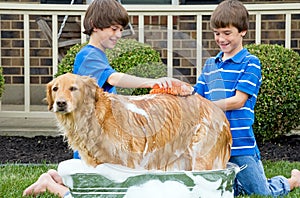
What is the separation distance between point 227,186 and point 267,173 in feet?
7.09

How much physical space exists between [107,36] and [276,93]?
3.03 meters

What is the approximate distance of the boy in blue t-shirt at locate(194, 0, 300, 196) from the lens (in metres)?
4.45

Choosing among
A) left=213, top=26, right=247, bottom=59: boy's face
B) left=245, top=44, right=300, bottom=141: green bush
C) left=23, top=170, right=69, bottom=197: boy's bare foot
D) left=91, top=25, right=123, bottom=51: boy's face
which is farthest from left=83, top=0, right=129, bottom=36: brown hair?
left=245, top=44, right=300, bottom=141: green bush

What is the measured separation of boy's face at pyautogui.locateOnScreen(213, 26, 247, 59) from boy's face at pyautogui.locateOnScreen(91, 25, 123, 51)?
0.78 meters

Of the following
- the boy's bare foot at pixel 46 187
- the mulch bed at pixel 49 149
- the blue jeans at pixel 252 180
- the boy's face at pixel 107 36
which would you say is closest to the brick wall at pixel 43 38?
the mulch bed at pixel 49 149

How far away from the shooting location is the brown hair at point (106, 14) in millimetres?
3912

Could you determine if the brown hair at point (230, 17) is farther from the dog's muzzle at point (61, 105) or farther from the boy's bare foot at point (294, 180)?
the dog's muzzle at point (61, 105)

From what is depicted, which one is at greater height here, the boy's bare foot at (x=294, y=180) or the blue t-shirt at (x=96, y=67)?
the blue t-shirt at (x=96, y=67)

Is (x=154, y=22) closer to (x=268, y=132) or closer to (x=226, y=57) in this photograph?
(x=268, y=132)

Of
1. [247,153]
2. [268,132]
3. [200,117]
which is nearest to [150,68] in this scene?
[200,117]

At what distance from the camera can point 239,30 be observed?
14.8ft

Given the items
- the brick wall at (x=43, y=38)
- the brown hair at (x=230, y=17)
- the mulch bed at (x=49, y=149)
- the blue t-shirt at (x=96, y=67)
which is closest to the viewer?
the blue t-shirt at (x=96, y=67)

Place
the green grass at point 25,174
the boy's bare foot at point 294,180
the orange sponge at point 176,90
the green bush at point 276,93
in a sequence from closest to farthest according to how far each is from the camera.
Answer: the orange sponge at point 176,90
the green grass at point 25,174
the boy's bare foot at point 294,180
the green bush at point 276,93

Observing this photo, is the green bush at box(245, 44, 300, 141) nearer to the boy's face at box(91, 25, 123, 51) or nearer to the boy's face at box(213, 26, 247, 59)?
the boy's face at box(213, 26, 247, 59)
